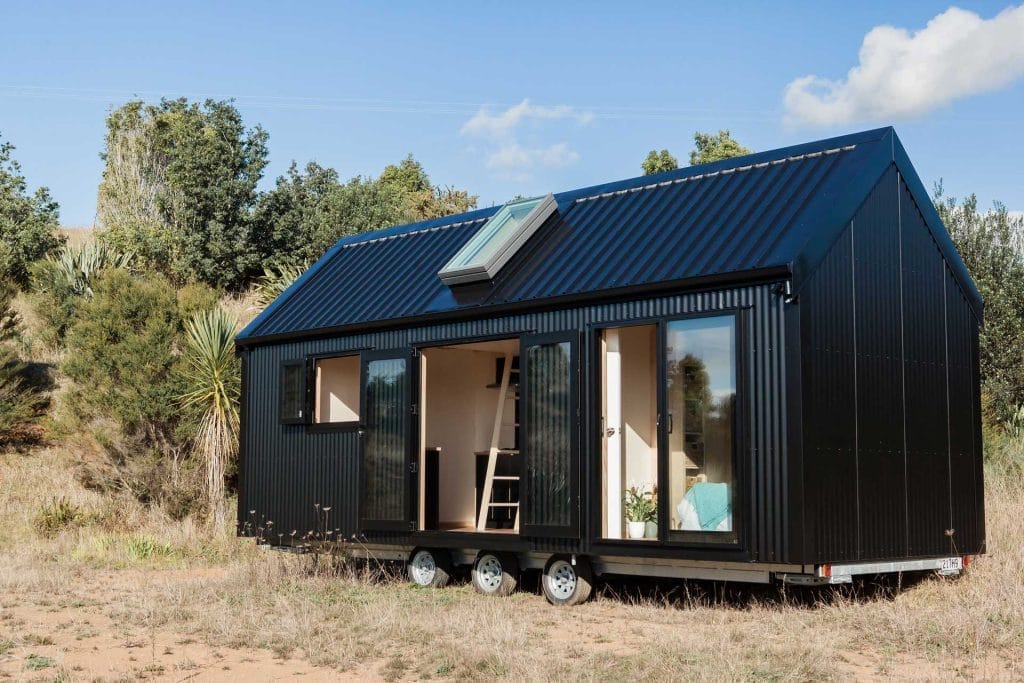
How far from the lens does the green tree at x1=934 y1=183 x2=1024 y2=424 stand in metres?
21.9

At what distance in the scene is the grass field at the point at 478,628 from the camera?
8.38 m

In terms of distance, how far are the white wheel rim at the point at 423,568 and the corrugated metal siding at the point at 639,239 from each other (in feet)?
9.01

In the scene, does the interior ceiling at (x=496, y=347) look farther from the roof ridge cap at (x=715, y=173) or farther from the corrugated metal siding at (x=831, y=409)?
the corrugated metal siding at (x=831, y=409)

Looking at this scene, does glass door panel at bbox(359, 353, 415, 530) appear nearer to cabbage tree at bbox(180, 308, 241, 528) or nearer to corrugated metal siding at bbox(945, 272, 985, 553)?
cabbage tree at bbox(180, 308, 241, 528)

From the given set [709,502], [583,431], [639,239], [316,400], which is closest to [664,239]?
[639,239]

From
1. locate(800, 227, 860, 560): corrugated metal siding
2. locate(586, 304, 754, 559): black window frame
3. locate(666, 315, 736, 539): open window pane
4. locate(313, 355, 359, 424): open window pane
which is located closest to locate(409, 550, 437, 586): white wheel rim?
locate(313, 355, 359, 424): open window pane

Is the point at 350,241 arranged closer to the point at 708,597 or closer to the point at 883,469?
the point at 708,597

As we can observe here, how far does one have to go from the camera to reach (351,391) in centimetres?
1584

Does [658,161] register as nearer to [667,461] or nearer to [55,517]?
[55,517]

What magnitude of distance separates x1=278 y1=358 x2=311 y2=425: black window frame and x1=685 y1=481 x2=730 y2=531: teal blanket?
592cm

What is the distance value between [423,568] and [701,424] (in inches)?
180

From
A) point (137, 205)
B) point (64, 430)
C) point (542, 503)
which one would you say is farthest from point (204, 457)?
point (137, 205)

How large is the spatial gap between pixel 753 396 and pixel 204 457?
12.4 metres

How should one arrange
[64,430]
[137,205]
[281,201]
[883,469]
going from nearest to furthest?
[883,469], [64,430], [281,201], [137,205]
